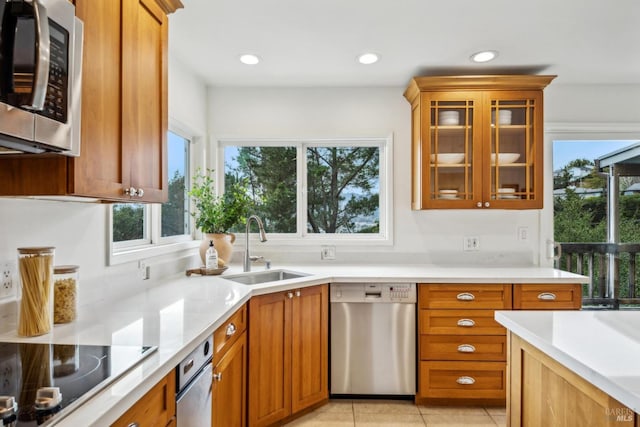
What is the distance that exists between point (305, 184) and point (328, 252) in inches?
24.6

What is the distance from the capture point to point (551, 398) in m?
1.15

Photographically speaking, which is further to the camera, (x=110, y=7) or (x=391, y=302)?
(x=391, y=302)

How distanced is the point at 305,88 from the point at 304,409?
2.43m

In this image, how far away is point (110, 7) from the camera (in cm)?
127

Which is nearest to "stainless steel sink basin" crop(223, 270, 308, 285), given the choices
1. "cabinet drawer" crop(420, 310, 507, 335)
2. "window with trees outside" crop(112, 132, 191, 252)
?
"window with trees outside" crop(112, 132, 191, 252)

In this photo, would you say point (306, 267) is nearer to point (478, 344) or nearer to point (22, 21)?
point (478, 344)

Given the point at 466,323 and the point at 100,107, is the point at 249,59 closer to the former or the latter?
the point at 100,107

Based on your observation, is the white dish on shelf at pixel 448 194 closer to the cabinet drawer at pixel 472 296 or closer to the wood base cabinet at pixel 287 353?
the cabinet drawer at pixel 472 296

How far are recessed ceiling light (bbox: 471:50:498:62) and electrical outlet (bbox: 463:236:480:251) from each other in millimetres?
1375

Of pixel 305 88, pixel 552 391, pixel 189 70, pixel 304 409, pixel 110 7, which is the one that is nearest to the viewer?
pixel 552 391

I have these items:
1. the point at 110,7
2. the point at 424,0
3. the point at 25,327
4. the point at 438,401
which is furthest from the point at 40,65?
the point at 438,401

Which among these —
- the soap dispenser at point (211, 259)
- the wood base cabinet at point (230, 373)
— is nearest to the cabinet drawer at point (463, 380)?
the wood base cabinet at point (230, 373)

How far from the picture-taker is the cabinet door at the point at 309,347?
231cm

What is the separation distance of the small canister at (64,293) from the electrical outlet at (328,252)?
1.98 metres
